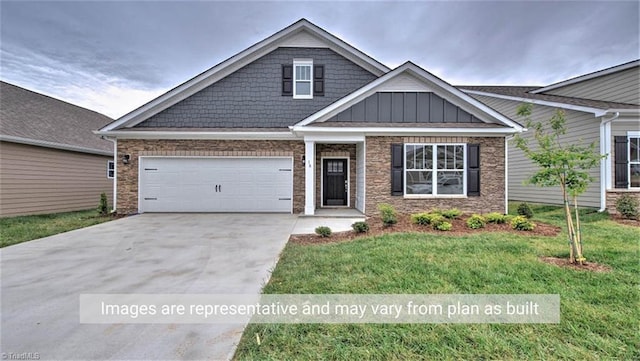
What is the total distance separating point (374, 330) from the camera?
2.93 metres

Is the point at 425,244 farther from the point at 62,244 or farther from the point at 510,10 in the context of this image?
the point at 510,10

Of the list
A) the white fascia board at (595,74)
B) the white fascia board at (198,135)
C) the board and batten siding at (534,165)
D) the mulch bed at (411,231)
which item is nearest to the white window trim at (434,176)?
the board and batten siding at (534,165)

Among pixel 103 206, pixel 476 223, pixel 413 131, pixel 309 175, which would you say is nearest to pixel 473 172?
pixel 413 131

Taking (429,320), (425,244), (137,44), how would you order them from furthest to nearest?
(137,44) < (425,244) < (429,320)

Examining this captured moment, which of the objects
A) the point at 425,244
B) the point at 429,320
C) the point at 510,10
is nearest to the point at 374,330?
the point at 429,320

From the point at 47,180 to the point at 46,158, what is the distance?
0.87m

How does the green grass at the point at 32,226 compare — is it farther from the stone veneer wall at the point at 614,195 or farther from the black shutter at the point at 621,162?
the black shutter at the point at 621,162

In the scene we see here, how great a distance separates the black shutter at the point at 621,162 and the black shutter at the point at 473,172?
189 inches

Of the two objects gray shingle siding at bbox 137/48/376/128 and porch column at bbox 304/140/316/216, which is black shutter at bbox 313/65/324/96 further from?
porch column at bbox 304/140/316/216

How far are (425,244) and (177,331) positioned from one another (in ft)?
15.2

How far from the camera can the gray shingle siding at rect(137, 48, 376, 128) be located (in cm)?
1234

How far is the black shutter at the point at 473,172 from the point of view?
1029 centimetres

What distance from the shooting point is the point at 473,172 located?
33.8 ft

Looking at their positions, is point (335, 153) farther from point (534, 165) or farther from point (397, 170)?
point (534, 165)
